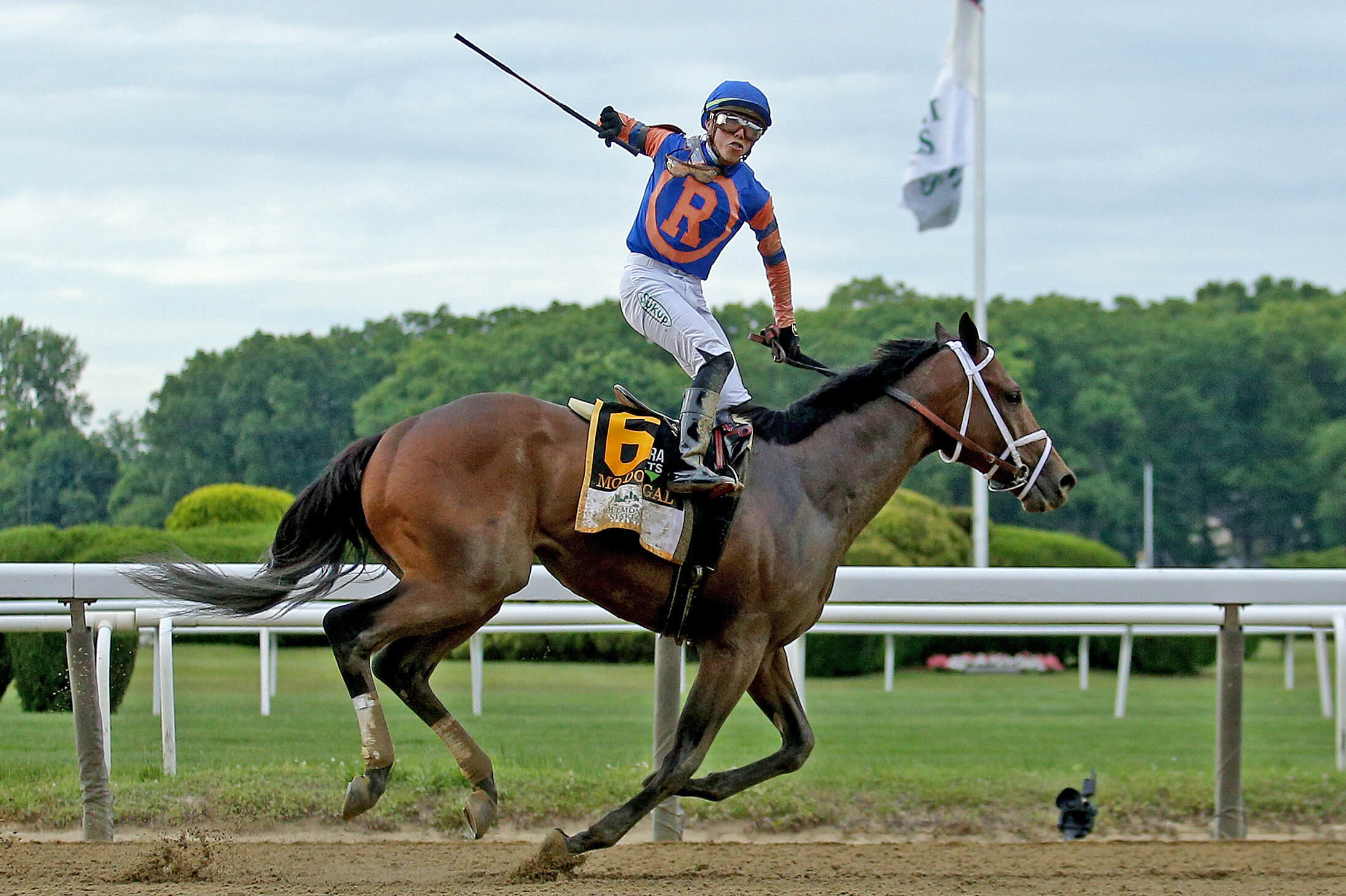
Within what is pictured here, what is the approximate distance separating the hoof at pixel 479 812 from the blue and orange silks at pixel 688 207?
5.71ft

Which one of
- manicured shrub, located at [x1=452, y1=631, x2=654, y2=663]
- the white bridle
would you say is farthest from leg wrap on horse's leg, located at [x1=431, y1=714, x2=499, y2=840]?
manicured shrub, located at [x1=452, y1=631, x2=654, y2=663]

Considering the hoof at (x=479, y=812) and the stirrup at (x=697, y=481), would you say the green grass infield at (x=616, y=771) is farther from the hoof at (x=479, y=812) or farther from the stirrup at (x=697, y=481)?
the stirrup at (x=697, y=481)

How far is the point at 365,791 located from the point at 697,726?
3.25 feet

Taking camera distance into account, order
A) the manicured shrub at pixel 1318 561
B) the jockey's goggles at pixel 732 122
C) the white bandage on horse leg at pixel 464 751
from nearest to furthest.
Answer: the white bandage on horse leg at pixel 464 751 → the jockey's goggles at pixel 732 122 → the manicured shrub at pixel 1318 561

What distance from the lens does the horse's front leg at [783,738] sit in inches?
180

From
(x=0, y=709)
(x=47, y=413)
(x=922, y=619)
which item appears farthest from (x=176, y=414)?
(x=922, y=619)

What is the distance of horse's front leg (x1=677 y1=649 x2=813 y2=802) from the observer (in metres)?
4.58

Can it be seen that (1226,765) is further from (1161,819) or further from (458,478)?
(458,478)

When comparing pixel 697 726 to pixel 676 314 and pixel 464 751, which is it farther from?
pixel 676 314

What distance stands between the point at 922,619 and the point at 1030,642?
9.15 m

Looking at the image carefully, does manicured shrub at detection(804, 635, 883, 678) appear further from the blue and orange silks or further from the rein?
the blue and orange silks

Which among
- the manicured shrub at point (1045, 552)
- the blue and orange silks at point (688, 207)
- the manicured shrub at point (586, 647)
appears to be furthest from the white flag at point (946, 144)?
the blue and orange silks at point (688, 207)

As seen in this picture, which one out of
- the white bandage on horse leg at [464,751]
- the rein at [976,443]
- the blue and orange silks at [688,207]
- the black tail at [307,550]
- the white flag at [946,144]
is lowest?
the white bandage on horse leg at [464,751]

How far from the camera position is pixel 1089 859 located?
16.5 feet
